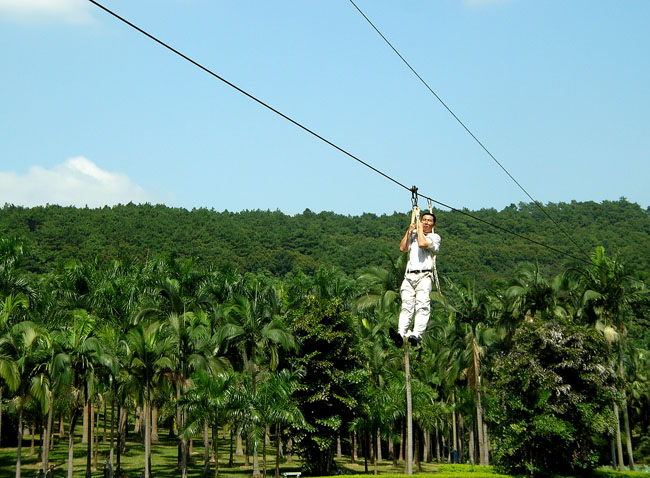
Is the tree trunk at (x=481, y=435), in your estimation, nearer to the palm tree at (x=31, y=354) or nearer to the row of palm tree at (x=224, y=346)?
the row of palm tree at (x=224, y=346)

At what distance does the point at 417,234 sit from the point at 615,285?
128ft

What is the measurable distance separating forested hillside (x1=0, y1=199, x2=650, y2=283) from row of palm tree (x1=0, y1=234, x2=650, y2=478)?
148ft

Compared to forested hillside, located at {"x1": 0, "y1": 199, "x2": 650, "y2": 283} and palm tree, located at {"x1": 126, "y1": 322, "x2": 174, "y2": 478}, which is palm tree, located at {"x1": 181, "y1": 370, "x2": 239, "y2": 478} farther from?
forested hillside, located at {"x1": 0, "y1": 199, "x2": 650, "y2": 283}

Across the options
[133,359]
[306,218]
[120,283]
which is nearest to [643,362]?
[120,283]

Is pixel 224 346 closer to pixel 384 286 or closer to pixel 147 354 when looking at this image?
pixel 147 354

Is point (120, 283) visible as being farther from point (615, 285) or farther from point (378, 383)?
point (615, 285)

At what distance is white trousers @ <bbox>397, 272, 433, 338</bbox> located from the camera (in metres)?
14.9

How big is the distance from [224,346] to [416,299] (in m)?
31.2

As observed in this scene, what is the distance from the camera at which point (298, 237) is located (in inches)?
5802

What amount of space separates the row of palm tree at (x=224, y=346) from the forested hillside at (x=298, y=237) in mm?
45185

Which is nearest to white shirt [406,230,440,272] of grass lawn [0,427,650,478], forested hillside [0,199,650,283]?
grass lawn [0,427,650,478]

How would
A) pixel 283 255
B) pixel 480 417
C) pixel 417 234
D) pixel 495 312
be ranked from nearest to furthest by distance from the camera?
pixel 417 234 < pixel 480 417 < pixel 495 312 < pixel 283 255

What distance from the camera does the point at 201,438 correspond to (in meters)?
71.1

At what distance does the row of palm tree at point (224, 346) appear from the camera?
35.1 m
